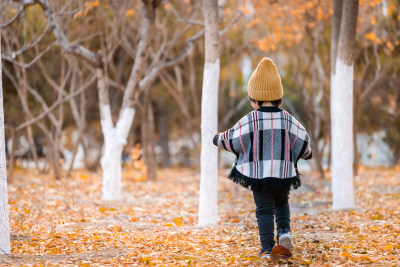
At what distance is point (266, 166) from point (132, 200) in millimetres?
6043

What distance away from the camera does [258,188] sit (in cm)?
470

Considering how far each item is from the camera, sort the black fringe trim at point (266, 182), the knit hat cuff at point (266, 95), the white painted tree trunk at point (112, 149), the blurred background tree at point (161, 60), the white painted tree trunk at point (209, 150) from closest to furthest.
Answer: the black fringe trim at point (266, 182)
the knit hat cuff at point (266, 95)
the white painted tree trunk at point (209, 150)
the white painted tree trunk at point (112, 149)
the blurred background tree at point (161, 60)

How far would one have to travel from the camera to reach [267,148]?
469 centimetres

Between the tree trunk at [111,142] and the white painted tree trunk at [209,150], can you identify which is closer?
the white painted tree trunk at [209,150]

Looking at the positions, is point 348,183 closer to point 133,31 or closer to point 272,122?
point 272,122

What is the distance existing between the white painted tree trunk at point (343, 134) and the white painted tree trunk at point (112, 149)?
4042 mm

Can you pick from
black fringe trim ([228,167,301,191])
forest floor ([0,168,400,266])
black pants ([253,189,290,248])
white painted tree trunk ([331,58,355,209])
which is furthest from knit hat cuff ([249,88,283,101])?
white painted tree trunk ([331,58,355,209])

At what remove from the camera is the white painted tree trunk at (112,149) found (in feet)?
32.9

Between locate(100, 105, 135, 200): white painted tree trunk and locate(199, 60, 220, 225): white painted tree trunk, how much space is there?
3.54m

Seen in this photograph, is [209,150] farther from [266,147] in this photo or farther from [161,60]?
[161,60]

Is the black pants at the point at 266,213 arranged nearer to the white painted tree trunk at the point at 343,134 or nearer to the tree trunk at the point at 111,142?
the white painted tree trunk at the point at 343,134

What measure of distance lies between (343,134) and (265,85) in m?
3.53

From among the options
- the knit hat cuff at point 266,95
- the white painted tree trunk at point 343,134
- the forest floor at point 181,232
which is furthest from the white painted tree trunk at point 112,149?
the knit hat cuff at point 266,95

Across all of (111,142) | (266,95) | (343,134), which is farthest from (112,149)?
(266,95)
